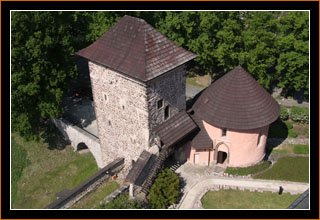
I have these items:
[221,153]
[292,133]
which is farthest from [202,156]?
Result: [292,133]

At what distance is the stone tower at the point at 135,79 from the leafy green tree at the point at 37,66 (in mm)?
6430

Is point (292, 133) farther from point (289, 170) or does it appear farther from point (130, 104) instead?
point (130, 104)

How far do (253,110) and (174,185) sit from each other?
27.3 ft

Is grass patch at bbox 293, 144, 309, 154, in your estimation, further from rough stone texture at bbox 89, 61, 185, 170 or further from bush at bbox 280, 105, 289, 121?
rough stone texture at bbox 89, 61, 185, 170

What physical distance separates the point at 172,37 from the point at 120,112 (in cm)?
1568

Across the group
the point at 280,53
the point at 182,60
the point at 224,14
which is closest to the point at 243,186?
the point at 182,60

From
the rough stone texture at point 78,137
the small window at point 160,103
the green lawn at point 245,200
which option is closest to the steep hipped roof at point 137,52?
the small window at point 160,103

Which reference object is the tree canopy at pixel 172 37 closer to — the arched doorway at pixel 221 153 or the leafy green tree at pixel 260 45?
the leafy green tree at pixel 260 45

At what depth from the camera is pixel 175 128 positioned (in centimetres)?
2931

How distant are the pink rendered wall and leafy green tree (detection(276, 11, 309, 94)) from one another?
33.2 feet

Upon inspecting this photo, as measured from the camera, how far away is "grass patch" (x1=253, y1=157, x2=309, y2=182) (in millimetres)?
30859

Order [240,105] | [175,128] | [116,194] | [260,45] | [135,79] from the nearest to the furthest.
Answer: [135,79] → [116,194] → [240,105] → [175,128] → [260,45]

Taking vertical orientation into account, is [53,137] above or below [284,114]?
below

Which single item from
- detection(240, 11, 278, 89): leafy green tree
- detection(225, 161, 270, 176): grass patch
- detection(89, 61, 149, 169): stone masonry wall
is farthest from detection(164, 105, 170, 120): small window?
detection(240, 11, 278, 89): leafy green tree
